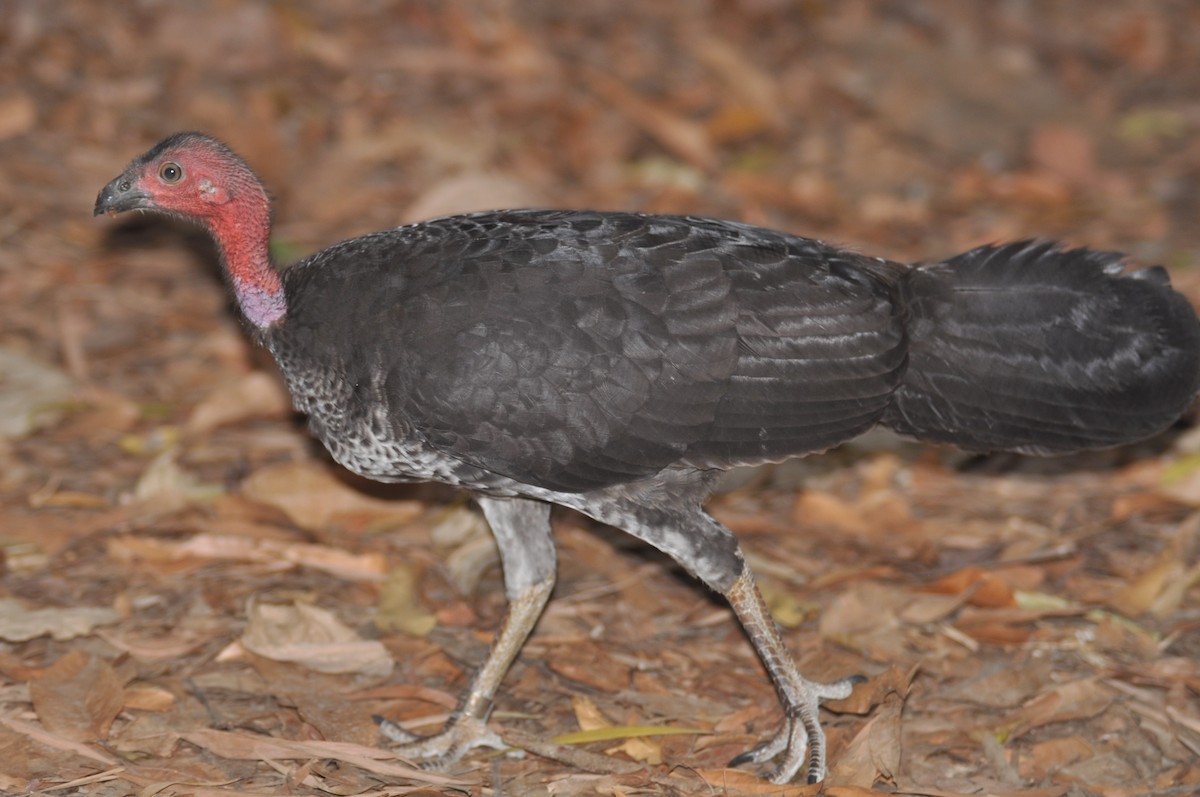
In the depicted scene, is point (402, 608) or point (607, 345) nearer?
point (607, 345)

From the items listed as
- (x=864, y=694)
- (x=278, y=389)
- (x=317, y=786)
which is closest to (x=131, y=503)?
(x=278, y=389)

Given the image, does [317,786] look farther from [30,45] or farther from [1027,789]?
[30,45]

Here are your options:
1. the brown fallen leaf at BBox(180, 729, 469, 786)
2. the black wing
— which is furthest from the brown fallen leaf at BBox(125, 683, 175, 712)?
the black wing

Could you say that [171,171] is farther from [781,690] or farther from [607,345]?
[781,690]

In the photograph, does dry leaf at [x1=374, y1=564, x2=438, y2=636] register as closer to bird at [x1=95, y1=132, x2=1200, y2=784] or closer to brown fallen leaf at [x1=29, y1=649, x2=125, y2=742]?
bird at [x1=95, y1=132, x2=1200, y2=784]

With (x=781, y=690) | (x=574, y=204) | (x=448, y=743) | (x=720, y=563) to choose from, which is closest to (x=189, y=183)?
(x=448, y=743)

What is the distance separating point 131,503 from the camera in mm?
6250

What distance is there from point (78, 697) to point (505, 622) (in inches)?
62.1

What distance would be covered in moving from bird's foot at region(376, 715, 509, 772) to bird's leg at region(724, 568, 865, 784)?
3.01 ft

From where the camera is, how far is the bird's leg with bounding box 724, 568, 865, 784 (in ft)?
16.6

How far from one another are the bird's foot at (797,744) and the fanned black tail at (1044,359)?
43.0 inches

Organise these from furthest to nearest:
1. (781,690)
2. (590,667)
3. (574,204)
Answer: (574,204)
(590,667)
(781,690)

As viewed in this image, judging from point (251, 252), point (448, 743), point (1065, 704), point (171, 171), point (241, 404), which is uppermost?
point (171, 171)

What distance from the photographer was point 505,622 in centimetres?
533
